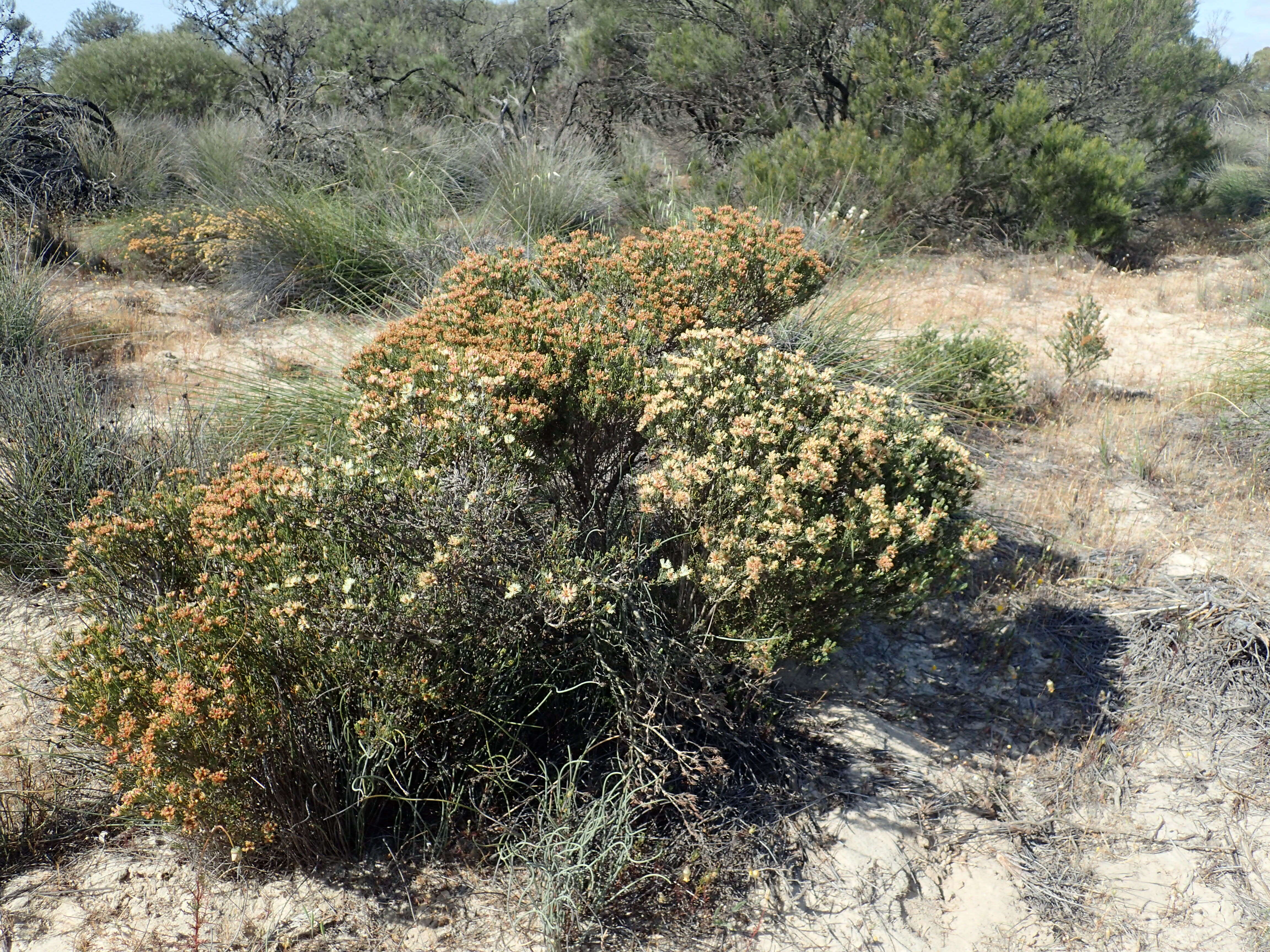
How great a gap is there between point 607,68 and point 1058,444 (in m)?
9.18

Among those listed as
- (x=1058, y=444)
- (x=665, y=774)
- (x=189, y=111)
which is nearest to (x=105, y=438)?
(x=665, y=774)

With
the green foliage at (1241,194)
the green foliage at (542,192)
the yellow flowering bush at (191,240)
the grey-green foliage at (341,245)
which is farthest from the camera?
the green foliage at (1241,194)

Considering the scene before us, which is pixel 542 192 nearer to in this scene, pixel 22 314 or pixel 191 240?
pixel 191 240

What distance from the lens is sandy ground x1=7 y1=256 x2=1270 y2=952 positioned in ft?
8.03

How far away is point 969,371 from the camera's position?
5.40 meters

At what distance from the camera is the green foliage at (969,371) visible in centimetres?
530

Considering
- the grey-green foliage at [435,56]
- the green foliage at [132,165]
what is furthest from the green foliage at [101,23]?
the green foliage at [132,165]

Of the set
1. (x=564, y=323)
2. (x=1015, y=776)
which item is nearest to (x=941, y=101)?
(x=564, y=323)

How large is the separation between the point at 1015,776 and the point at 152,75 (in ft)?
54.9

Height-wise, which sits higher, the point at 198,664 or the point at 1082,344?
the point at 1082,344

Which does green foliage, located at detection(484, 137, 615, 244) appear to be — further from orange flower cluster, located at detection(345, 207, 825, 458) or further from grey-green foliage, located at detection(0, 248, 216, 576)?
grey-green foliage, located at detection(0, 248, 216, 576)

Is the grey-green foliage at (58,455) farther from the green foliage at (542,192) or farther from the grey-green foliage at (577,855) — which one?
the green foliage at (542,192)

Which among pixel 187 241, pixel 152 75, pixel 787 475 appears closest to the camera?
pixel 787 475

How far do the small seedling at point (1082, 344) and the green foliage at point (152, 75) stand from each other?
12.7 meters
